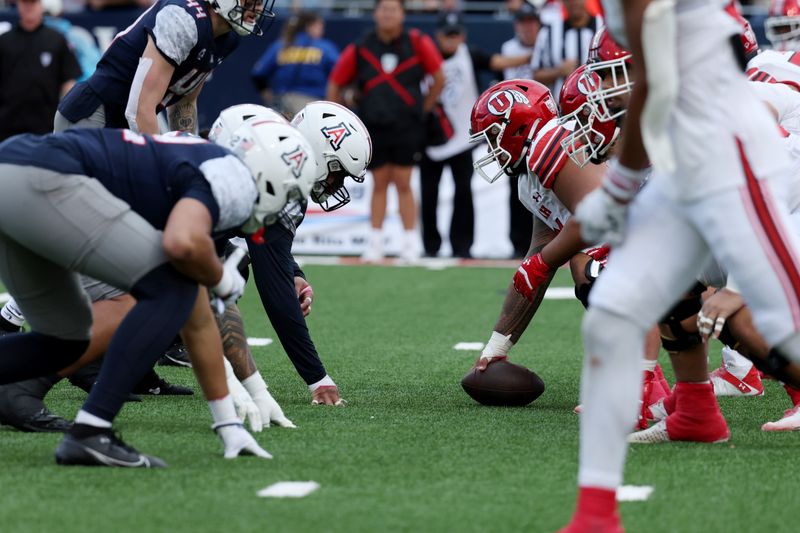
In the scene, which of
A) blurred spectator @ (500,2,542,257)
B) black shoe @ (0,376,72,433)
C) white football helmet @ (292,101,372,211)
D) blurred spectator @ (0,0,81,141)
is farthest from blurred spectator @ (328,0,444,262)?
black shoe @ (0,376,72,433)

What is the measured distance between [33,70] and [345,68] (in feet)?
8.44

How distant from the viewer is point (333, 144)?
4.96m

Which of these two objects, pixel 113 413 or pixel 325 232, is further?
pixel 325 232

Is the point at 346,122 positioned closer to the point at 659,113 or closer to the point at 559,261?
the point at 559,261

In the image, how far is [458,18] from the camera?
465 inches

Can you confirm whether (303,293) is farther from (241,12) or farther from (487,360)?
(241,12)

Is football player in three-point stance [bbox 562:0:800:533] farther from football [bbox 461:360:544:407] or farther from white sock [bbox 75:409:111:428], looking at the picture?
football [bbox 461:360:544:407]

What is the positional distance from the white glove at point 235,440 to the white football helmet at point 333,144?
130 cm

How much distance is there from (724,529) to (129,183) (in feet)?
6.33

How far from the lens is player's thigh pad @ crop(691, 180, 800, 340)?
3.03 meters

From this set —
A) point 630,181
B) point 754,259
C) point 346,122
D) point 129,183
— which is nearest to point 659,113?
point 630,181

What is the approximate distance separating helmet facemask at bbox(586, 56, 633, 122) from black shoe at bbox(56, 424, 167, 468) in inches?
68.2

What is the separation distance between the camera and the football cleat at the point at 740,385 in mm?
5500

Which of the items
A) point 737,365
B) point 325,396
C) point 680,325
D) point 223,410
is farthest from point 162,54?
point 737,365
